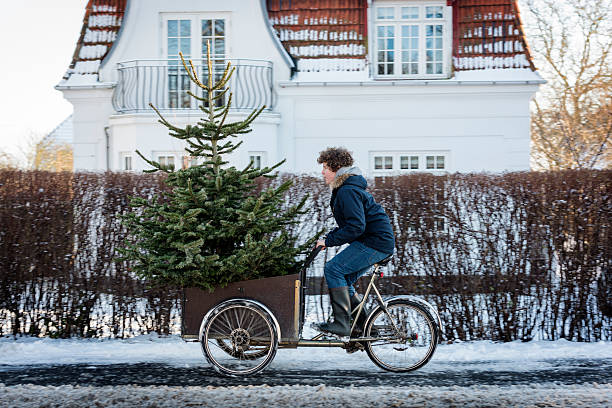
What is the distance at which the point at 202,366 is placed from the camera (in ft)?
23.4

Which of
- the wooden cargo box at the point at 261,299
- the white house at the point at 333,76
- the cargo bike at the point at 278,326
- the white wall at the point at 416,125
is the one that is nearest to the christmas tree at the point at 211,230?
the wooden cargo box at the point at 261,299

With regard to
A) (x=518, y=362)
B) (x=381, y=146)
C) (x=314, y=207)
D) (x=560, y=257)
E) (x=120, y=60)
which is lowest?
(x=518, y=362)

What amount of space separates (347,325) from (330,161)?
161cm

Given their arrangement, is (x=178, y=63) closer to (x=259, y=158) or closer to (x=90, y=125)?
(x=90, y=125)

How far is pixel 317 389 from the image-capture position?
19.7ft

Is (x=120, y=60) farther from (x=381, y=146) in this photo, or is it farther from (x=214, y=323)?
(x=214, y=323)

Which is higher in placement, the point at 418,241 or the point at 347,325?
the point at 418,241

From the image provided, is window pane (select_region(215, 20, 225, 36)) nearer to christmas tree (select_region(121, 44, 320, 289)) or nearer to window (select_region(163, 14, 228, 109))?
window (select_region(163, 14, 228, 109))

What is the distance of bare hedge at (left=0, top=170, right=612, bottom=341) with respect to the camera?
8.08 m

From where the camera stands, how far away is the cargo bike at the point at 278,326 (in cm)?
661

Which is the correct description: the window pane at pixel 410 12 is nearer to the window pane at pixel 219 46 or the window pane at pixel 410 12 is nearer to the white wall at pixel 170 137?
the white wall at pixel 170 137

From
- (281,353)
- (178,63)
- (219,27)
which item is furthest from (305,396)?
(219,27)

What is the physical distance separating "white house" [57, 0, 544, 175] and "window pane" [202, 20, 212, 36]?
1.0 inches

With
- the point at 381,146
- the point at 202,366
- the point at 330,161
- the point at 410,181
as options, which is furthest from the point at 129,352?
the point at 381,146
